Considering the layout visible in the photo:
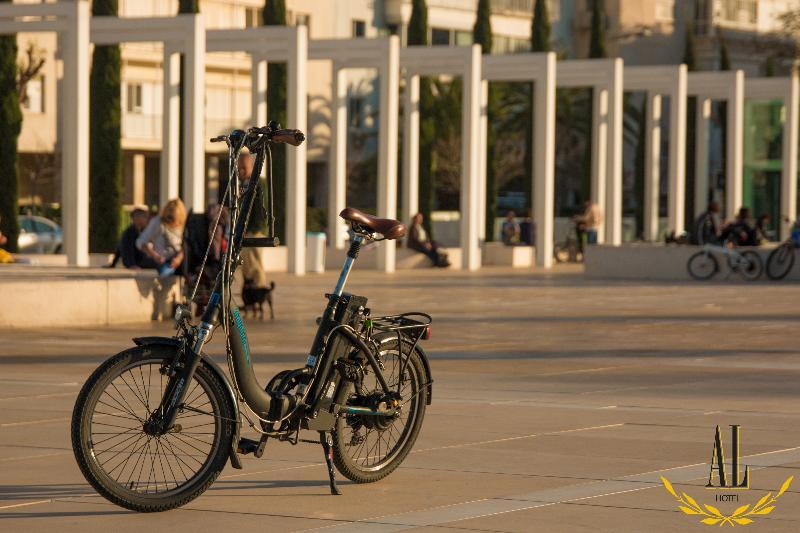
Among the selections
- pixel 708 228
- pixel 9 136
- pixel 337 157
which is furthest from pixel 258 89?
pixel 9 136

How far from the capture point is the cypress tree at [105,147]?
158 feet

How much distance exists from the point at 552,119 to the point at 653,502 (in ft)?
117

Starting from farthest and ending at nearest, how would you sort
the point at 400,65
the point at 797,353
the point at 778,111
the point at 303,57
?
the point at 778,111, the point at 400,65, the point at 303,57, the point at 797,353

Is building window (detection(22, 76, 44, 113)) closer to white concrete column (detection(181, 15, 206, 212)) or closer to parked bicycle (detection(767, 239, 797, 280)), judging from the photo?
white concrete column (detection(181, 15, 206, 212))

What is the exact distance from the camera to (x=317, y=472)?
9125 millimetres

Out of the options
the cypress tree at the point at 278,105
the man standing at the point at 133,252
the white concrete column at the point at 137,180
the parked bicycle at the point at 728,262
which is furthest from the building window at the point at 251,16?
the man standing at the point at 133,252

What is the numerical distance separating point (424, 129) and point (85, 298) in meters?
37.8

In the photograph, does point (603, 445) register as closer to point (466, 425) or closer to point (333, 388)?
point (466, 425)

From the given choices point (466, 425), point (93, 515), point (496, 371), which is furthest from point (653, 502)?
point (496, 371)

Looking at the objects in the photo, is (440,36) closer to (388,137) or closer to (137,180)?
(137,180)

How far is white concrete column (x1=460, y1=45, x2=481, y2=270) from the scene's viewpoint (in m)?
41.0

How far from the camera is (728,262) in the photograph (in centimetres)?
3638

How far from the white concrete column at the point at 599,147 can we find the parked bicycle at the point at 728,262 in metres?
10.1

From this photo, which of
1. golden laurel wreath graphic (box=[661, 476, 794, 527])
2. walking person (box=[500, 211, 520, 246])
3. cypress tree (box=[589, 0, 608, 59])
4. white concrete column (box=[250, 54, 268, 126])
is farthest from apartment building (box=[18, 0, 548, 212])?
golden laurel wreath graphic (box=[661, 476, 794, 527])
